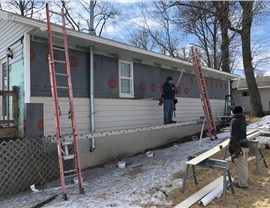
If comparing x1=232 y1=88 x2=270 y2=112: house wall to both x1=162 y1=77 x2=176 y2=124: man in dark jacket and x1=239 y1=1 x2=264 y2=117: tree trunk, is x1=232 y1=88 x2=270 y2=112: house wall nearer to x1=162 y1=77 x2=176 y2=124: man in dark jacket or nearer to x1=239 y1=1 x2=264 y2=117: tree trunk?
x1=239 y1=1 x2=264 y2=117: tree trunk

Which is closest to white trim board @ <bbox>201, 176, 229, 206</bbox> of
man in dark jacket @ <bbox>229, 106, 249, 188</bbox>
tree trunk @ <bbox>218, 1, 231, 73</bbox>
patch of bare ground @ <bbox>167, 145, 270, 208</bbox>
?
patch of bare ground @ <bbox>167, 145, 270, 208</bbox>

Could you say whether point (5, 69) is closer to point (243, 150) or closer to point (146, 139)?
point (146, 139)

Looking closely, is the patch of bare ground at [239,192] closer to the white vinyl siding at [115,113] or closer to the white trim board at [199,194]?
the white trim board at [199,194]

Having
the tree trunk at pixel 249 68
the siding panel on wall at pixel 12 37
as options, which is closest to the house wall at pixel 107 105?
the siding panel on wall at pixel 12 37

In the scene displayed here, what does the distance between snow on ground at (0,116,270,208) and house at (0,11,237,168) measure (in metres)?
1.02

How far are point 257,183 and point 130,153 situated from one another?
14.6 ft

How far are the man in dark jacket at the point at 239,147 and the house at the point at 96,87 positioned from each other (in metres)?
3.22

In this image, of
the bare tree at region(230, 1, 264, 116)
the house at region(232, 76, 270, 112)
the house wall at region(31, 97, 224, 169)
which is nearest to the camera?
the house wall at region(31, 97, 224, 169)

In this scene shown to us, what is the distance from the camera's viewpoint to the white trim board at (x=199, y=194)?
4824mm

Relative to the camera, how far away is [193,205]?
15.9ft

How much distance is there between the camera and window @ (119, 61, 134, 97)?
30.9 feet

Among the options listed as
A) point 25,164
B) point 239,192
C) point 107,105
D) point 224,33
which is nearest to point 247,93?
point 224,33

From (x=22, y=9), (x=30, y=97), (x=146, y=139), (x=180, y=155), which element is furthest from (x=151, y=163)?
(x=22, y=9)

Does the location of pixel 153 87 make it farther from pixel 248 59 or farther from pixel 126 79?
pixel 248 59
